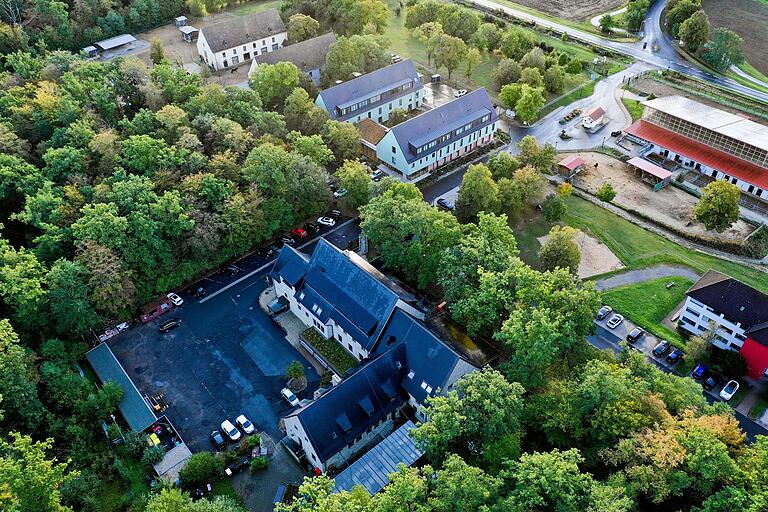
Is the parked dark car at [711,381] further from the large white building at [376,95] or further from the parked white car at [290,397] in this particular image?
the large white building at [376,95]

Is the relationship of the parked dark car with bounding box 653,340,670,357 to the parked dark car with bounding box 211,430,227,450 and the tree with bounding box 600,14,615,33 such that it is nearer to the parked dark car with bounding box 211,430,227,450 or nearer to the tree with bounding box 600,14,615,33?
the parked dark car with bounding box 211,430,227,450

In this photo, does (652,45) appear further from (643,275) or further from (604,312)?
(604,312)

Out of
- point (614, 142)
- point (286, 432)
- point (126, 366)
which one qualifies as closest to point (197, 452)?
point (286, 432)

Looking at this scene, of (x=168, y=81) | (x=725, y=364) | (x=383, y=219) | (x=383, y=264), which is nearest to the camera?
(x=725, y=364)

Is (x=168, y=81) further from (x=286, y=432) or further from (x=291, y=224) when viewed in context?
(x=286, y=432)

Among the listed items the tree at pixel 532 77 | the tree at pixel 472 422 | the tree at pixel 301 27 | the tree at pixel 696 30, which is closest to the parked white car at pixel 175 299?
the tree at pixel 472 422

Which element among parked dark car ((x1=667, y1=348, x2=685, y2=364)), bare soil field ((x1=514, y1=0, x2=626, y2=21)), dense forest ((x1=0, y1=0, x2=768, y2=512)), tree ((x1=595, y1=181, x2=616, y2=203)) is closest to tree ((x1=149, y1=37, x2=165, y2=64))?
dense forest ((x1=0, y1=0, x2=768, y2=512))
